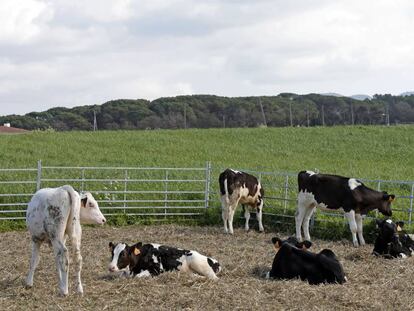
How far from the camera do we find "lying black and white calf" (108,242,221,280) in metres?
8.30

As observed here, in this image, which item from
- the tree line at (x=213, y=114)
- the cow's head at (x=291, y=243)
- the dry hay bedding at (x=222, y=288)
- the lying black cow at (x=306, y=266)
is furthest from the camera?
the tree line at (x=213, y=114)

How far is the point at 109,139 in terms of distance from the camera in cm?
2966

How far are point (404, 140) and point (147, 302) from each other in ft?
90.6

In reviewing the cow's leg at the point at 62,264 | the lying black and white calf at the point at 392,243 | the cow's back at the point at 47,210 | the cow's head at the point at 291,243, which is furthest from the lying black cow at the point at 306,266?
the cow's back at the point at 47,210

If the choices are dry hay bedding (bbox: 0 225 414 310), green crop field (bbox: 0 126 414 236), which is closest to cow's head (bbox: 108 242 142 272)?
dry hay bedding (bbox: 0 225 414 310)

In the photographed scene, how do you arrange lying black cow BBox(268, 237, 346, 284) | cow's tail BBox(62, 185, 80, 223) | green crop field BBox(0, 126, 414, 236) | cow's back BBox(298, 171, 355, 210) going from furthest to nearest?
green crop field BBox(0, 126, 414, 236), cow's back BBox(298, 171, 355, 210), lying black cow BBox(268, 237, 346, 284), cow's tail BBox(62, 185, 80, 223)

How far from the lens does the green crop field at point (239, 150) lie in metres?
21.9

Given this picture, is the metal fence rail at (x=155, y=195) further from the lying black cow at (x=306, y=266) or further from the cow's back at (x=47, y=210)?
the cow's back at (x=47, y=210)

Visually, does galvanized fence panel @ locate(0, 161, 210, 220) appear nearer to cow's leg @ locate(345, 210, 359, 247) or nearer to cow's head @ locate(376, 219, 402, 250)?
cow's leg @ locate(345, 210, 359, 247)

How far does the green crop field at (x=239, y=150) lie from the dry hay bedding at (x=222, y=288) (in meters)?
5.53

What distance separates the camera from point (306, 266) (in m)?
8.30

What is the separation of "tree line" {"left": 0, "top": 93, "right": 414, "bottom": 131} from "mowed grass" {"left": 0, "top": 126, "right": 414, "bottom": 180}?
2341cm

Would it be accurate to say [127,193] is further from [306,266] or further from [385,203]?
[306,266]

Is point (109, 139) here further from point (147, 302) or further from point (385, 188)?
point (147, 302)
